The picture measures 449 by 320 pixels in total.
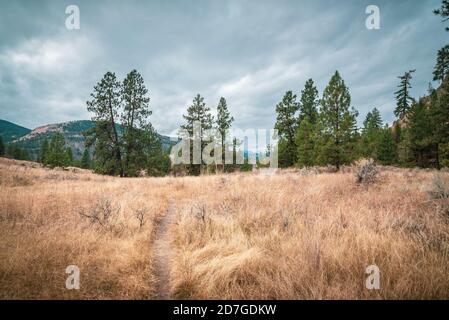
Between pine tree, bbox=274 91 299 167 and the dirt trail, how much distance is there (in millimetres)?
26285

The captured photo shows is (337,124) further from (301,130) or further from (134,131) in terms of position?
(134,131)

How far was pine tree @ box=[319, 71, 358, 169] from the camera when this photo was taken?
60.4 feet

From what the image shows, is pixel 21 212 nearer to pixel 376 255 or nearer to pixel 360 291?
pixel 360 291

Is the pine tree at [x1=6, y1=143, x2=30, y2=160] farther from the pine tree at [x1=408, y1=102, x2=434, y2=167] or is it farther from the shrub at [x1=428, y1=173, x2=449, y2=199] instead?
the pine tree at [x1=408, y1=102, x2=434, y2=167]

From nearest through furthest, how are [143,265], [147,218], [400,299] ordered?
1. [400,299]
2. [143,265]
3. [147,218]

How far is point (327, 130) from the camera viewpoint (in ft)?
64.5

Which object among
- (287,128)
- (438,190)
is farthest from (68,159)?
(438,190)

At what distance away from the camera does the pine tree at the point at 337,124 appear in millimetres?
18422

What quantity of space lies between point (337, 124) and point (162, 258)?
19906 mm

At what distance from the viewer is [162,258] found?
3588 millimetres

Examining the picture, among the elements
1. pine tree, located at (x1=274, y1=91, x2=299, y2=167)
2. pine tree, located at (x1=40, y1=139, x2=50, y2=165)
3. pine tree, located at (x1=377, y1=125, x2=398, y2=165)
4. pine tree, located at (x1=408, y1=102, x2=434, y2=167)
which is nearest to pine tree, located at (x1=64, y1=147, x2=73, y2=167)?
pine tree, located at (x1=40, y1=139, x2=50, y2=165)

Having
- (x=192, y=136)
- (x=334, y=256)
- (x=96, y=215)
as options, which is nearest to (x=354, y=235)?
(x=334, y=256)

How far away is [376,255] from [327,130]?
18898 mm

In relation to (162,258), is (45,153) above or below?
above
